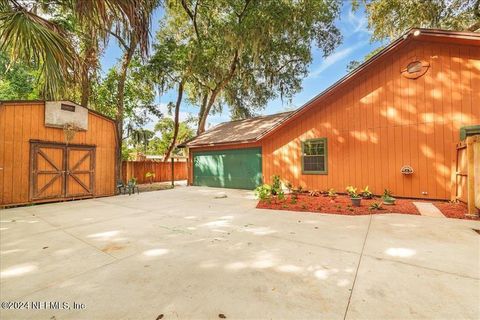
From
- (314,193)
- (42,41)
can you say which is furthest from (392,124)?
(42,41)

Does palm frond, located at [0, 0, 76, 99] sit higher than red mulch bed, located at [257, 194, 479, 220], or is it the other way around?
palm frond, located at [0, 0, 76, 99]

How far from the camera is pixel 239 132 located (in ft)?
37.6

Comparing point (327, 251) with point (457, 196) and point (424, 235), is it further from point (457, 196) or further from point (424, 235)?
point (457, 196)

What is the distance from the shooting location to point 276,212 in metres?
5.37

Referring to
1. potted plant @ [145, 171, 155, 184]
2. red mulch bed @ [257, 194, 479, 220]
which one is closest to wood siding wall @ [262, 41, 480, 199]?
red mulch bed @ [257, 194, 479, 220]

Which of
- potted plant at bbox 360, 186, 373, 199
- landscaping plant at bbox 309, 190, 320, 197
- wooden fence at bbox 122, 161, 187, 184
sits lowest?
landscaping plant at bbox 309, 190, 320, 197

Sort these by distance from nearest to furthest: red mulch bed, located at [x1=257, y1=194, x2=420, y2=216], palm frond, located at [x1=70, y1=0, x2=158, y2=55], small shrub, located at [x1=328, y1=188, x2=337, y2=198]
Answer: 1. palm frond, located at [x1=70, y1=0, x2=158, y2=55]
2. red mulch bed, located at [x1=257, y1=194, x2=420, y2=216]
3. small shrub, located at [x1=328, y1=188, x2=337, y2=198]

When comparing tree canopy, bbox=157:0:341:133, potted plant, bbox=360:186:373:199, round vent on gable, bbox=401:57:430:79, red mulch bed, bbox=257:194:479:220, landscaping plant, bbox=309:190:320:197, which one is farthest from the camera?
tree canopy, bbox=157:0:341:133

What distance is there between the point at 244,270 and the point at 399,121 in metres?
7.09

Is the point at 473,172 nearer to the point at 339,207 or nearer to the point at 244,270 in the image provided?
the point at 339,207

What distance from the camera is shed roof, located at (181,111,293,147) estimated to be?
10164 mm

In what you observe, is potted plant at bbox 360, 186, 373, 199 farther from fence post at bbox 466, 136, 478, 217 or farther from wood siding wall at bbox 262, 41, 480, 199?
fence post at bbox 466, 136, 478, 217

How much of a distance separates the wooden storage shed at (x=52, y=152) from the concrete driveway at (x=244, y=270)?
338 centimetres

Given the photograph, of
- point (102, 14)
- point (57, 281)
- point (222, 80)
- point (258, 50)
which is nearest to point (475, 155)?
point (102, 14)
